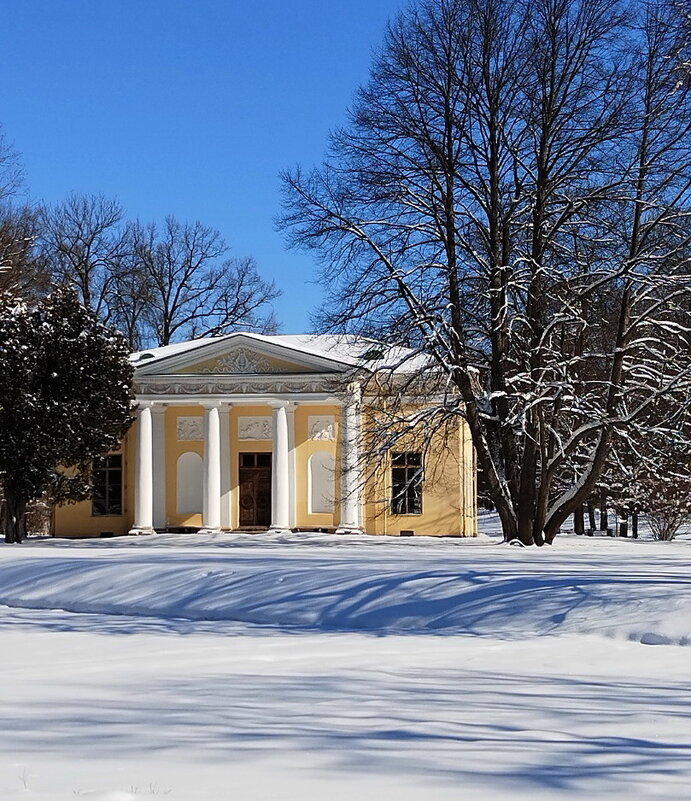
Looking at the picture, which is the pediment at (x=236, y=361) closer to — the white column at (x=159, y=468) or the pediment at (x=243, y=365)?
the pediment at (x=243, y=365)

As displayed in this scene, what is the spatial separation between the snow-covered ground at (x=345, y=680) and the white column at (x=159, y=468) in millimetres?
20141

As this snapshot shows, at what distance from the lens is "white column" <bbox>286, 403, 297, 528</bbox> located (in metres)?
38.4

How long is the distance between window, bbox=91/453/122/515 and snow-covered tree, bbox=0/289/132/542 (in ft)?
22.5

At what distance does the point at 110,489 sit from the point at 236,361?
697cm

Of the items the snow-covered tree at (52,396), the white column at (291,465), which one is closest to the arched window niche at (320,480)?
the white column at (291,465)

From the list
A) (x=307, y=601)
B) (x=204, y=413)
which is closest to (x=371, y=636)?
(x=307, y=601)

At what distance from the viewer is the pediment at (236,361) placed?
37969mm

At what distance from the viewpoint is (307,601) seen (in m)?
14.8

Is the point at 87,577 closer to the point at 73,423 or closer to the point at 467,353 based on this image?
the point at 467,353

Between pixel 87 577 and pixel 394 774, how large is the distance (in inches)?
483

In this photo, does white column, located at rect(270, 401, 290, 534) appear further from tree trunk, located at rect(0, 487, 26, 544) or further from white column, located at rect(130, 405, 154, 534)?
tree trunk, located at rect(0, 487, 26, 544)

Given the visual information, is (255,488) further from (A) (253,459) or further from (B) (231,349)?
(B) (231,349)

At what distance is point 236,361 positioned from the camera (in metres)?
38.4

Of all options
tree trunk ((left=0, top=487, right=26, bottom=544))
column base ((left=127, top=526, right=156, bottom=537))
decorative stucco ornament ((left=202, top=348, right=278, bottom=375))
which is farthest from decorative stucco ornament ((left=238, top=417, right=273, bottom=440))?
tree trunk ((left=0, top=487, right=26, bottom=544))
